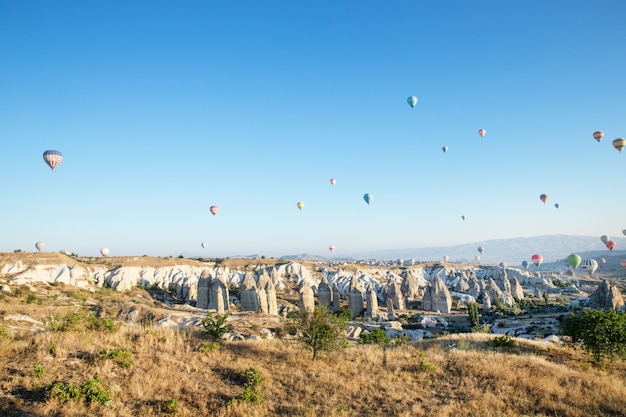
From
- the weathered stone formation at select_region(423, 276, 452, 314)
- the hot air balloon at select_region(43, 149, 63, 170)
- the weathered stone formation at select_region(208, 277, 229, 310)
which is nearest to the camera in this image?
the hot air balloon at select_region(43, 149, 63, 170)

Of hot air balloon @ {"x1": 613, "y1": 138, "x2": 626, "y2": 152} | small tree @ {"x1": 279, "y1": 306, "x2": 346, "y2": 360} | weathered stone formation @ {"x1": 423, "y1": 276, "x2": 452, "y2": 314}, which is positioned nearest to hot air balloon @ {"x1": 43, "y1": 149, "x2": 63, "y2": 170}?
small tree @ {"x1": 279, "y1": 306, "x2": 346, "y2": 360}

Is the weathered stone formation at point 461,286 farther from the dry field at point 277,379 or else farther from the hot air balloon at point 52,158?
the hot air balloon at point 52,158

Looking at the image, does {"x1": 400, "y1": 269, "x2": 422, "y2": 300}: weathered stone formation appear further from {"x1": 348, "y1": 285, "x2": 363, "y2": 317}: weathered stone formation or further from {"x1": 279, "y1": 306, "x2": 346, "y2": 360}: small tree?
{"x1": 279, "y1": 306, "x2": 346, "y2": 360}: small tree

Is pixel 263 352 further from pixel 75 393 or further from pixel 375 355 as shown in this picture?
pixel 75 393

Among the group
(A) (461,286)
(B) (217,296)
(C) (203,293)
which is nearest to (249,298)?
(B) (217,296)

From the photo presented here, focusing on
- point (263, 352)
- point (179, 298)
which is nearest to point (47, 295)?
point (179, 298)

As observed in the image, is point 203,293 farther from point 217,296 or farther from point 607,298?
point 607,298
